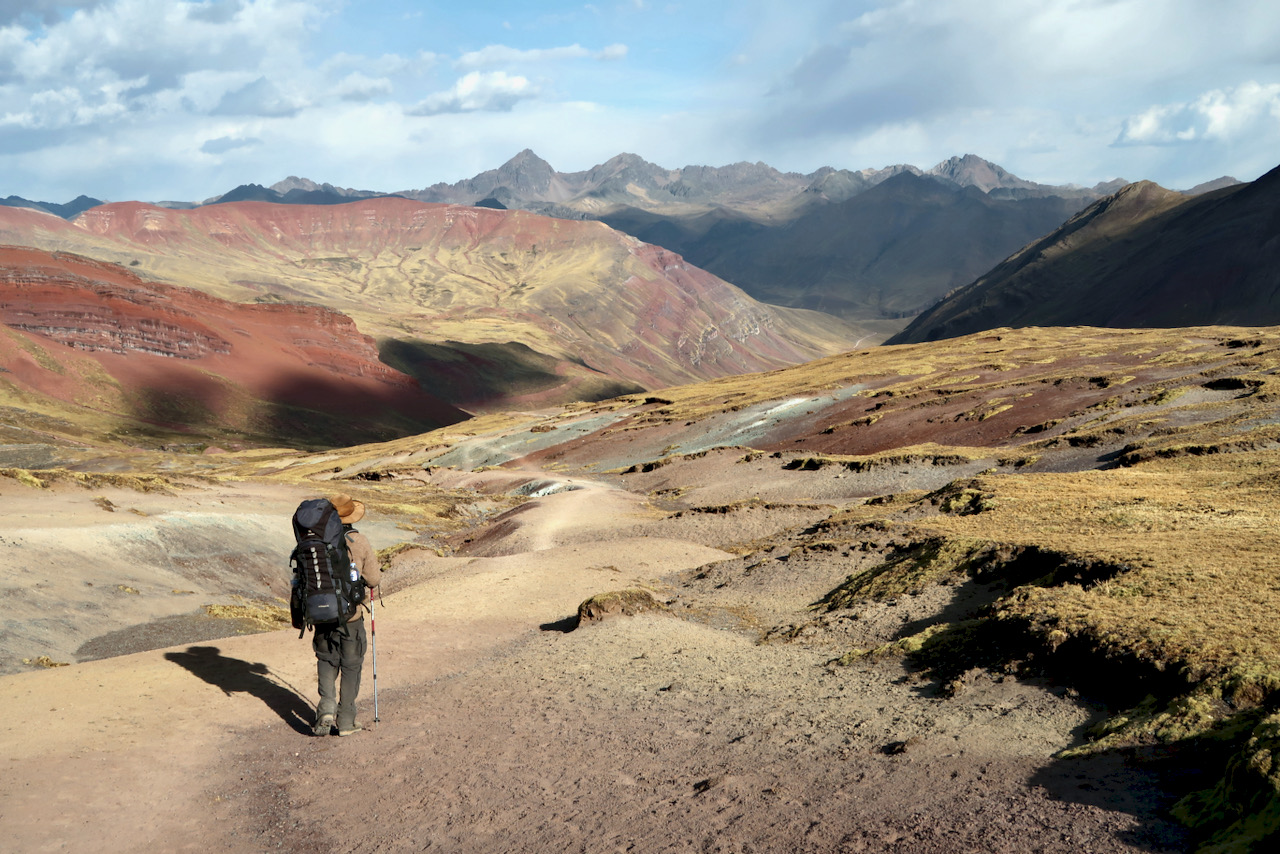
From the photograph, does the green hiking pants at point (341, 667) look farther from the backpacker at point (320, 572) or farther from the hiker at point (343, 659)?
the backpacker at point (320, 572)

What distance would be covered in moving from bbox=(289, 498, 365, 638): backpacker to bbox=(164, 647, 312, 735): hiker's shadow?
200 centimetres

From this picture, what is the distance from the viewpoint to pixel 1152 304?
192m

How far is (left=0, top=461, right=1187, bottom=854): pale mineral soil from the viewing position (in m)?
7.91

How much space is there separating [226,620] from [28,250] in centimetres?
15151

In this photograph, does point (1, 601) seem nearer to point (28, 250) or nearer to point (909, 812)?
point (909, 812)

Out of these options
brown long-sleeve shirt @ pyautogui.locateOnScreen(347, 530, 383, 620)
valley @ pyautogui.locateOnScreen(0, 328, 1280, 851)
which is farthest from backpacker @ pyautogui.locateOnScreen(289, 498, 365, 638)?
valley @ pyautogui.locateOnScreen(0, 328, 1280, 851)

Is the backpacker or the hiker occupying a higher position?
the backpacker

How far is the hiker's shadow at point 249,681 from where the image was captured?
41.9ft

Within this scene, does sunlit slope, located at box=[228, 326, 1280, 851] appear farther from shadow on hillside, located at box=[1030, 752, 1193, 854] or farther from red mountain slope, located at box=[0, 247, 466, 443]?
red mountain slope, located at box=[0, 247, 466, 443]

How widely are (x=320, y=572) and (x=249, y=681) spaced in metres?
3.83

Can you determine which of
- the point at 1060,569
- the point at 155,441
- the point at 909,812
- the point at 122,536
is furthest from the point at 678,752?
the point at 155,441

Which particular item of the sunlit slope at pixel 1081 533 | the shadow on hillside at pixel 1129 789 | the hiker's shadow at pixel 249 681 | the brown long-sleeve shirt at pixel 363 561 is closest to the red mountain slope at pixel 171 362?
the sunlit slope at pixel 1081 533

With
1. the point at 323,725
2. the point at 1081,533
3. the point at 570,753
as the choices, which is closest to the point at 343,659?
the point at 323,725

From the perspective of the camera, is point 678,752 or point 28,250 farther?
point 28,250
